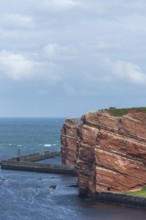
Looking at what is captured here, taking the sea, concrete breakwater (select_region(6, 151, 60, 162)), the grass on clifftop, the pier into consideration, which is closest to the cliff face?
the grass on clifftop

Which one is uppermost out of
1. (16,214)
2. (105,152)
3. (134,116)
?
(134,116)

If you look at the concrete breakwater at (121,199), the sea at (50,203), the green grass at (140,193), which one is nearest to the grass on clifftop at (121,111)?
the green grass at (140,193)

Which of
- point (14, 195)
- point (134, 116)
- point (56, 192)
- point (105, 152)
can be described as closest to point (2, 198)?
point (14, 195)

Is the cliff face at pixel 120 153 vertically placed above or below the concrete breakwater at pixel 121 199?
above

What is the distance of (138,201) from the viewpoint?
271 feet

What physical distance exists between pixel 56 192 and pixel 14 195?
24.9 ft

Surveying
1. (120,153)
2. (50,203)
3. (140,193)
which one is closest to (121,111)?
(120,153)

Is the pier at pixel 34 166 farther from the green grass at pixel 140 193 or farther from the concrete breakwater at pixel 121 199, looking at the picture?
the green grass at pixel 140 193

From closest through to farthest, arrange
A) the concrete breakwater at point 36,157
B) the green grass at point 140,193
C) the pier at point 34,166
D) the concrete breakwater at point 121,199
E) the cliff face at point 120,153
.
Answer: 1. the concrete breakwater at point 121,199
2. the green grass at point 140,193
3. the cliff face at point 120,153
4. the pier at point 34,166
5. the concrete breakwater at point 36,157

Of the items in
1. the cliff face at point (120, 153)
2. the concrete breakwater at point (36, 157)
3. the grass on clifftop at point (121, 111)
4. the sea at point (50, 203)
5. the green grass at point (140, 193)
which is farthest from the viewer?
the concrete breakwater at point (36, 157)

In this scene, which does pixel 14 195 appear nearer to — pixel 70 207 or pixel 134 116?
pixel 70 207

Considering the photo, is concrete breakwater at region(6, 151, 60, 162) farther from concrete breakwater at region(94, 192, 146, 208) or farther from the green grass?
the green grass

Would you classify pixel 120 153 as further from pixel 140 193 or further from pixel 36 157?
pixel 36 157

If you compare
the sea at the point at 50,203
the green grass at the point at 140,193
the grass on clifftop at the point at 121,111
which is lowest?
the sea at the point at 50,203
